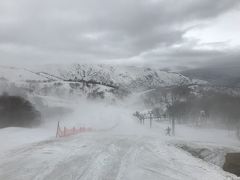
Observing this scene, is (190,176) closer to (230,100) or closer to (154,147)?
(154,147)

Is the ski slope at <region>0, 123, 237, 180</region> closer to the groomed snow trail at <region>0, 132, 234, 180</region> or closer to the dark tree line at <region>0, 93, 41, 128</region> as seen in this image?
the groomed snow trail at <region>0, 132, 234, 180</region>

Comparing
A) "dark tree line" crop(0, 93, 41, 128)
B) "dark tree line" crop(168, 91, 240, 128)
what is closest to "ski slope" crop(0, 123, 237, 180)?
"dark tree line" crop(0, 93, 41, 128)

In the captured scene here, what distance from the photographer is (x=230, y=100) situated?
371 ft

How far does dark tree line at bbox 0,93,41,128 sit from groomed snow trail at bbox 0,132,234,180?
87.5 feet

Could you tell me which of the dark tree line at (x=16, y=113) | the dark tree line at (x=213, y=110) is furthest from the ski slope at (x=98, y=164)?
the dark tree line at (x=213, y=110)

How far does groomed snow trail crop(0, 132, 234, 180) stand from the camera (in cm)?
1656

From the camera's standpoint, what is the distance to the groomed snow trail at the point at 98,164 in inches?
652

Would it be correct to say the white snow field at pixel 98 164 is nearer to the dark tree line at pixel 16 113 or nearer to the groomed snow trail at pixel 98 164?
the groomed snow trail at pixel 98 164

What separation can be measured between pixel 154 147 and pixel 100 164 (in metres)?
8.83

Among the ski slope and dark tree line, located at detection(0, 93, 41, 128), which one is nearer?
the ski slope

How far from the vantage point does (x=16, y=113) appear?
50844 mm

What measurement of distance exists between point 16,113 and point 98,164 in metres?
34.9

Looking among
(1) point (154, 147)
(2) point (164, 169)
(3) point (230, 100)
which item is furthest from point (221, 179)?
(3) point (230, 100)

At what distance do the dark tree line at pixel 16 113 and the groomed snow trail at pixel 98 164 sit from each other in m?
26.7
